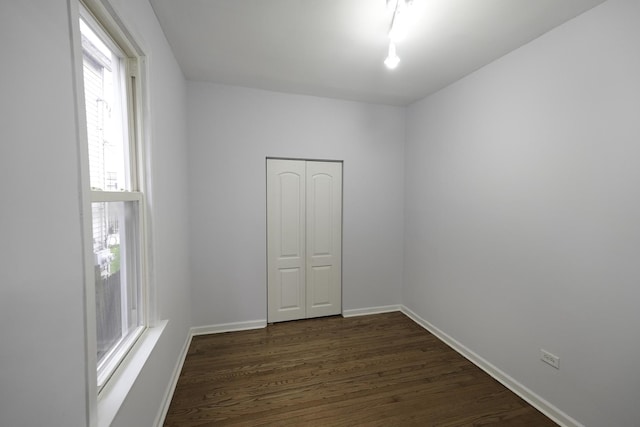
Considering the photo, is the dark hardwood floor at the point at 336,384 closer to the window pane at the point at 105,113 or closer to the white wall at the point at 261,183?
the white wall at the point at 261,183

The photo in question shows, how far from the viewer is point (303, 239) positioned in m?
3.18

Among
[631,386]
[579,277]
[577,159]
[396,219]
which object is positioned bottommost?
[631,386]

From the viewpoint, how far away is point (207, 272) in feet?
9.28

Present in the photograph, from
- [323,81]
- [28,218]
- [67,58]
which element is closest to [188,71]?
[323,81]

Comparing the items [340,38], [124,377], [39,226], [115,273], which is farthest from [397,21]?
[124,377]

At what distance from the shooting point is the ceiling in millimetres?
1622

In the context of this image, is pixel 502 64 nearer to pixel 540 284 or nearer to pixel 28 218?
pixel 540 284

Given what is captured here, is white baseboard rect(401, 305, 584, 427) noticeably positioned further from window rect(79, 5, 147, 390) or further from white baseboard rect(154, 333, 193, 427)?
window rect(79, 5, 147, 390)

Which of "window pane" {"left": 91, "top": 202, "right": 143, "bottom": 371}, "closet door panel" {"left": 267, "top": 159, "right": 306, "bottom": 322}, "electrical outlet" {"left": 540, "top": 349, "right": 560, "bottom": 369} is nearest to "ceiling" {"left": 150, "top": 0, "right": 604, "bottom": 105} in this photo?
"closet door panel" {"left": 267, "top": 159, "right": 306, "bottom": 322}

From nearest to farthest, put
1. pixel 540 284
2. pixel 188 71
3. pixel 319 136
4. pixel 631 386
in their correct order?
pixel 631 386, pixel 540 284, pixel 188 71, pixel 319 136

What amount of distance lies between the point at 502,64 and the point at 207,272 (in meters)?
3.54

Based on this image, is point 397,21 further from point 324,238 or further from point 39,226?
point 324,238

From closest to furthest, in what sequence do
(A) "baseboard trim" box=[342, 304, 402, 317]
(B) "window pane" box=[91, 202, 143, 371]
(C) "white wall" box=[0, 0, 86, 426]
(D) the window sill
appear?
(C) "white wall" box=[0, 0, 86, 426] → (D) the window sill → (B) "window pane" box=[91, 202, 143, 371] → (A) "baseboard trim" box=[342, 304, 402, 317]

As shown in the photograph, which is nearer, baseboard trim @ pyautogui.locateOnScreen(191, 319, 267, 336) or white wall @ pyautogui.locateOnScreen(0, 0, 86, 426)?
white wall @ pyautogui.locateOnScreen(0, 0, 86, 426)
